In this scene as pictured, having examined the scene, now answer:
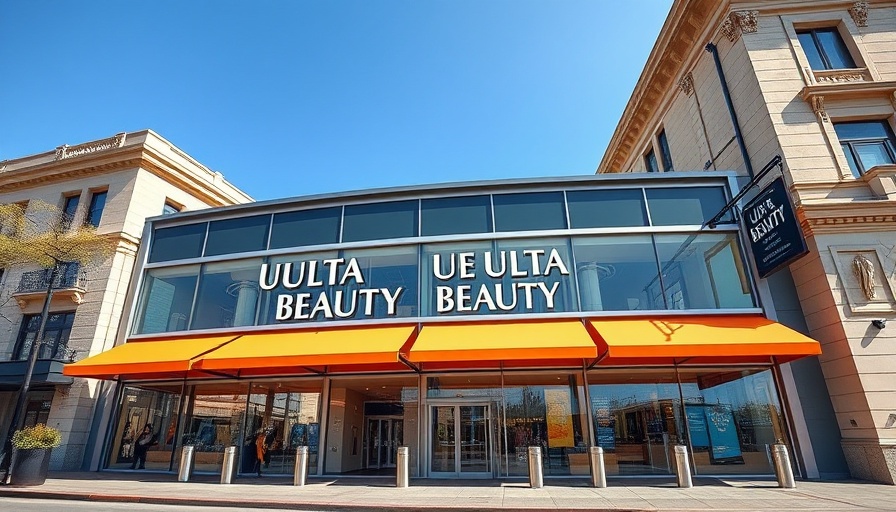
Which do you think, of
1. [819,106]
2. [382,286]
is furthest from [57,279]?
[819,106]

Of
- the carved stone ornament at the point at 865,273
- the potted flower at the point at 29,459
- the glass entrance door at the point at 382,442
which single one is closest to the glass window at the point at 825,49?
the carved stone ornament at the point at 865,273

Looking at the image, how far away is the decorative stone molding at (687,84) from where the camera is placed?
19.7 meters

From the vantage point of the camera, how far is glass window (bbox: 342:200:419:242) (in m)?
16.2

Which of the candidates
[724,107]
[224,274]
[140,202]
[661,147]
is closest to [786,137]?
[724,107]

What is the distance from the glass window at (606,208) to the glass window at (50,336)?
19.9 m

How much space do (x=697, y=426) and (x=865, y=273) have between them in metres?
6.36

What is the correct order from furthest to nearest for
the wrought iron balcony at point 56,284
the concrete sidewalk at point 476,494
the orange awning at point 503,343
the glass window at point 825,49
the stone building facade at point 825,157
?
the wrought iron balcony at point 56,284 → the glass window at point 825,49 → the stone building facade at point 825,157 → the orange awning at point 503,343 → the concrete sidewalk at point 476,494

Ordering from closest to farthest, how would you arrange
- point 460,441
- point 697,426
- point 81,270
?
1. point 697,426
2. point 460,441
3. point 81,270

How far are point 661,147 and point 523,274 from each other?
13077mm

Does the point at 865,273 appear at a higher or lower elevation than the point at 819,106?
lower

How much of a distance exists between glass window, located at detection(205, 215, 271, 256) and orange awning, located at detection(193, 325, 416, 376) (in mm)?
3741

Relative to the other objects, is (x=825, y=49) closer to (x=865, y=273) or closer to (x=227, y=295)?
(x=865, y=273)

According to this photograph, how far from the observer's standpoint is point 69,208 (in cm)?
2122

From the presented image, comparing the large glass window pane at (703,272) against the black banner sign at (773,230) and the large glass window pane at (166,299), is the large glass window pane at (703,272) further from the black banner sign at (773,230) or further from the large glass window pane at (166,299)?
the large glass window pane at (166,299)
